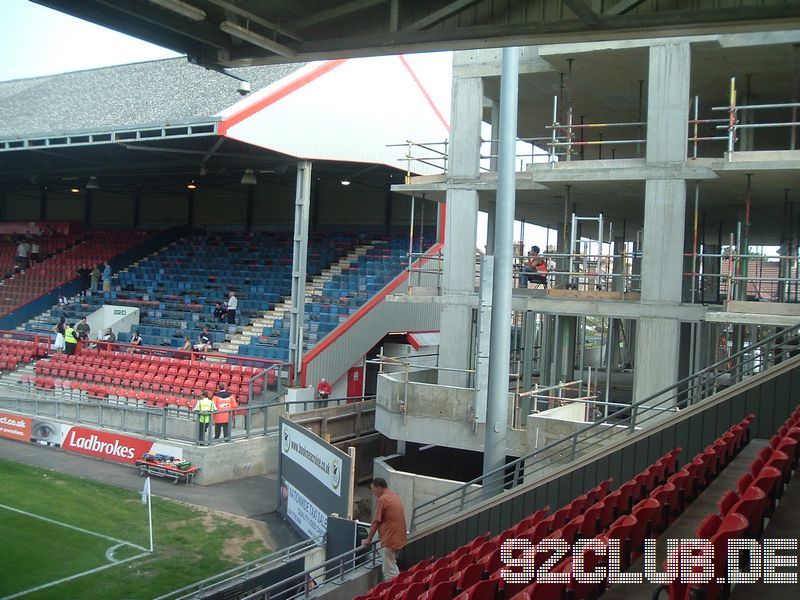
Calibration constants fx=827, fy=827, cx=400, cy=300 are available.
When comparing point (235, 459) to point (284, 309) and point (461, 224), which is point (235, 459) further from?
point (284, 309)

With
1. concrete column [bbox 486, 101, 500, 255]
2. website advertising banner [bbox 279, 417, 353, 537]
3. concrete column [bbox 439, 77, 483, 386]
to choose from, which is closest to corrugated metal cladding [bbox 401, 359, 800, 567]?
website advertising banner [bbox 279, 417, 353, 537]

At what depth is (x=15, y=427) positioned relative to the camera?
24438mm

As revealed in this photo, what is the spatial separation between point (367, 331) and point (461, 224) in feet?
25.8

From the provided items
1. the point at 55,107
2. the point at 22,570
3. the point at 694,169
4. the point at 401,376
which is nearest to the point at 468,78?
the point at 694,169

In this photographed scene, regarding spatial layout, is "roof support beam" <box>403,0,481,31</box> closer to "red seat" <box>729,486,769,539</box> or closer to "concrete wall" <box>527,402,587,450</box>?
"red seat" <box>729,486,769,539</box>

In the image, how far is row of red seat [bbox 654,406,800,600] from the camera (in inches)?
219

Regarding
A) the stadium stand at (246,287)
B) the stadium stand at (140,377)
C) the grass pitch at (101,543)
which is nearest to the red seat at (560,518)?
the grass pitch at (101,543)

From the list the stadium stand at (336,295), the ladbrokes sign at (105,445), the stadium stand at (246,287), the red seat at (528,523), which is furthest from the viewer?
the stadium stand at (246,287)

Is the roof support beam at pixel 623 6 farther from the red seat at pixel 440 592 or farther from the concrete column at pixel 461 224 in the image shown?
the concrete column at pixel 461 224

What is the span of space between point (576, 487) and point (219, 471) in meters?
10.9

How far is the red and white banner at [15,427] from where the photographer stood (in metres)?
24.1

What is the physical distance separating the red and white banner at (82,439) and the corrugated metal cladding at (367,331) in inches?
223

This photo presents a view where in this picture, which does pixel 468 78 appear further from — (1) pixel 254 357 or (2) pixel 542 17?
(2) pixel 542 17

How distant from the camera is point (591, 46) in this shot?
18094 mm
